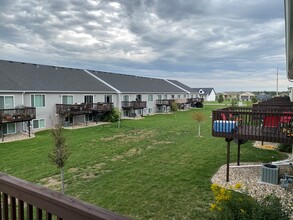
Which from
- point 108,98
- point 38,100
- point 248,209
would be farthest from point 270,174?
point 108,98

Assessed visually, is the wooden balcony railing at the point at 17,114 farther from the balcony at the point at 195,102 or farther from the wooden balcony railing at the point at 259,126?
the balcony at the point at 195,102

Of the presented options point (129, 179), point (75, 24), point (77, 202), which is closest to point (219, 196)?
point (77, 202)

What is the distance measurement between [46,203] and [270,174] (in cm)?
756

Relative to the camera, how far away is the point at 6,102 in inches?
693

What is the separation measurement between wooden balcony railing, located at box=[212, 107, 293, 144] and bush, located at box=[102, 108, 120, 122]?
58.8 ft

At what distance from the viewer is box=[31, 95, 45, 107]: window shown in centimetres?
1981

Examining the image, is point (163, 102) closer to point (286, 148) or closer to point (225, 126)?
point (286, 148)

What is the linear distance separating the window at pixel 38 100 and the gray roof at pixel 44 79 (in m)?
0.62

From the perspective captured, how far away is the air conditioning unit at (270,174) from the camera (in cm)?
735

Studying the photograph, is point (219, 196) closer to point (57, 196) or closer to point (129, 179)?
point (57, 196)

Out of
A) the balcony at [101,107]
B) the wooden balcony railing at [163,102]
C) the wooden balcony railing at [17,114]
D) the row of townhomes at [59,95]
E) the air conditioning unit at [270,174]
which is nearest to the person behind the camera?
the air conditioning unit at [270,174]

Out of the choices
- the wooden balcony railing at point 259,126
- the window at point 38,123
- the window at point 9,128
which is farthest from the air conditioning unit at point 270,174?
the window at point 38,123

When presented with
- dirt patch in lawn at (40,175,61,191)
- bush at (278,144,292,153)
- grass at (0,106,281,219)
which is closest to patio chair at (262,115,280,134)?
grass at (0,106,281,219)

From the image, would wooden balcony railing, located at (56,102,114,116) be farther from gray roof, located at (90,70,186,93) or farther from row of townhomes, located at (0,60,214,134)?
gray roof, located at (90,70,186,93)
